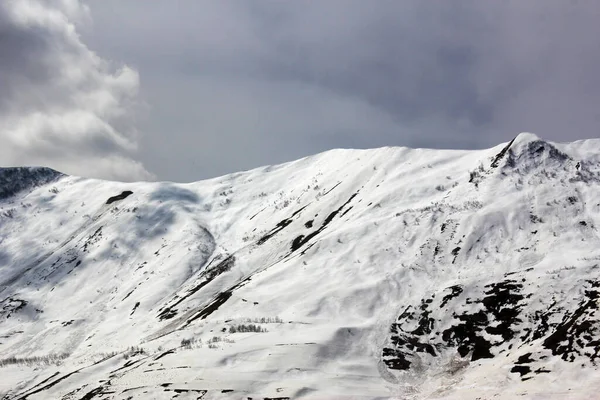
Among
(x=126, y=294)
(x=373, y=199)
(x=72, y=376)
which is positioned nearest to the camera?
(x=72, y=376)

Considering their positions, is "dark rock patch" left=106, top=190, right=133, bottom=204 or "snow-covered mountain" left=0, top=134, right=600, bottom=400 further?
"dark rock patch" left=106, top=190, right=133, bottom=204

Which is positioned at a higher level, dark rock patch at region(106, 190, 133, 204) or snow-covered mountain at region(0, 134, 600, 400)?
dark rock patch at region(106, 190, 133, 204)

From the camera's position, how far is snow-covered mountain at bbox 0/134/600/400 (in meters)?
35.8

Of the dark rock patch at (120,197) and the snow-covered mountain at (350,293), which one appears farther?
the dark rock patch at (120,197)

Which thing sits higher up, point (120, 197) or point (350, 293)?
point (120, 197)

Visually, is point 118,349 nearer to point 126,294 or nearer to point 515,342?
point 126,294

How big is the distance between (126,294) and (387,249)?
48331mm

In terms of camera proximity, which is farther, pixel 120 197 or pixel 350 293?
pixel 120 197

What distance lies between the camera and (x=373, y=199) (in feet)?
243

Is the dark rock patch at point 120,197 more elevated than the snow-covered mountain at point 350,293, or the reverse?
the dark rock patch at point 120,197

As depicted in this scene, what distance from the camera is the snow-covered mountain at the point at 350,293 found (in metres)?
35.8

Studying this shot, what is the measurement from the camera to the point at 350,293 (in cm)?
4947

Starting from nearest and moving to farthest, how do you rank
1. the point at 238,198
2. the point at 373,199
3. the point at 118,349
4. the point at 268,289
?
the point at 268,289 → the point at 118,349 → the point at 373,199 → the point at 238,198

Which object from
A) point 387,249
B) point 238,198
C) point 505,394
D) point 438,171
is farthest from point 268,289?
point 238,198
